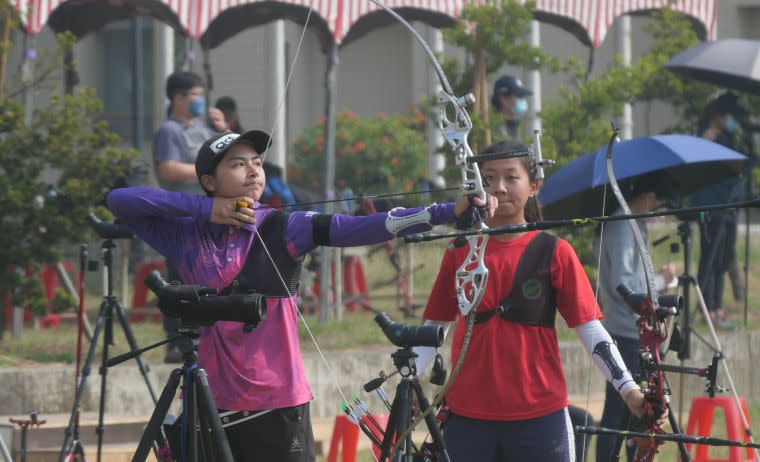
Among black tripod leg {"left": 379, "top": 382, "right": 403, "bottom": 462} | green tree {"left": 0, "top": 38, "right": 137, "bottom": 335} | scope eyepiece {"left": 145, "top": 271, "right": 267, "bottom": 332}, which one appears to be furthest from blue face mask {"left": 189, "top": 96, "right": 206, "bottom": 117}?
black tripod leg {"left": 379, "top": 382, "right": 403, "bottom": 462}

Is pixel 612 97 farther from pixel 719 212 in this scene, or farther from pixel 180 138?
pixel 180 138

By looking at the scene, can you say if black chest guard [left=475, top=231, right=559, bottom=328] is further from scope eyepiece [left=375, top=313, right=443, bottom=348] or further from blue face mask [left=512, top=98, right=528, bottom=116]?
blue face mask [left=512, top=98, right=528, bottom=116]

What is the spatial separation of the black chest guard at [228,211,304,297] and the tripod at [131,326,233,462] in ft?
1.30

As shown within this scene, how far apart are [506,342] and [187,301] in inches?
44.8

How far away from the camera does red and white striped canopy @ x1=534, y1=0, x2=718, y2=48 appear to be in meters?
11.9

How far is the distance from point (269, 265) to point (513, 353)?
85 cm

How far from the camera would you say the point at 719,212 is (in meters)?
11.3

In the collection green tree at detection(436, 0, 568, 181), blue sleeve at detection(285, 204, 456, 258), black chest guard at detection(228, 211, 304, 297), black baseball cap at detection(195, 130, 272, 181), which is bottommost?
black chest guard at detection(228, 211, 304, 297)

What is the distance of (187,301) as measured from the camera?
4449 mm

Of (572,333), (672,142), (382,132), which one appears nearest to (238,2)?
(572,333)

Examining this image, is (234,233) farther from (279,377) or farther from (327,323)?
(327,323)

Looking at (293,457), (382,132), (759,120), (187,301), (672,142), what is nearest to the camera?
(187,301)

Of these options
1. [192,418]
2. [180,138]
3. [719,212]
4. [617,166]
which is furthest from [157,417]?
[719,212]

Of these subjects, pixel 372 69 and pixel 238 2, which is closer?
pixel 238 2
